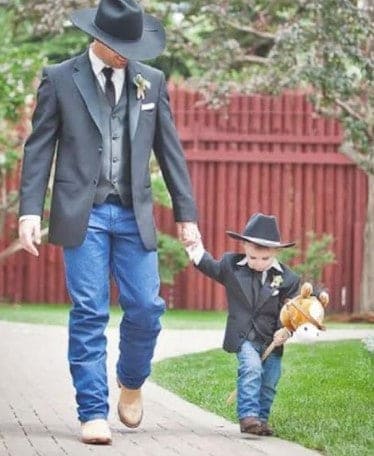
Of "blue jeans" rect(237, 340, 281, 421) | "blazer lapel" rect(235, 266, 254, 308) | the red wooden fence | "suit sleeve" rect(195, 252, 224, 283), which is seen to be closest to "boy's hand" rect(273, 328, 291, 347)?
"blue jeans" rect(237, 340, 281, 421)

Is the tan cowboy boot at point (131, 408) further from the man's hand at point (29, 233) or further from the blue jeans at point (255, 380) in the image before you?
the man's hand at point (29, 233)

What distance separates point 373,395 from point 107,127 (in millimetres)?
3000

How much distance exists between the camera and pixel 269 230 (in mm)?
9492

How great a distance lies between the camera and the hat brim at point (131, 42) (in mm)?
8664

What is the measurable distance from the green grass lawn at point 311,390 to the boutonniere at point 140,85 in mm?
1888

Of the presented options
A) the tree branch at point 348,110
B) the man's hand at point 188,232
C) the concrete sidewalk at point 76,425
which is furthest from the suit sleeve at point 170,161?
the tree branch at point 348,110

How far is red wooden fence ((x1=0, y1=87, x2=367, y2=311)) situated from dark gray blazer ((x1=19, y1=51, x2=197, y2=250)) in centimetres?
1332

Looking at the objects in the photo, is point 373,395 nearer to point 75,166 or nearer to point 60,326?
point 75,166

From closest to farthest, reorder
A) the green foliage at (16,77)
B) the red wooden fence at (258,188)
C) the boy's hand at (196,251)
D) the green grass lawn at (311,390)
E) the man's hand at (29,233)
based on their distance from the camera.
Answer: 1. the man's hand at (29,233)
2. the green grass lawn at (311,390)
3. the boy's hand at (196,251)
4. the green foliage at (16,77)
5. the red wooden fence at (258,188)

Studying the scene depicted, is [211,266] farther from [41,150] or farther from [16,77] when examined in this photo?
[16,77]

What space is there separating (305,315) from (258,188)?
529 inches

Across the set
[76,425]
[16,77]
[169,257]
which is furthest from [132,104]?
[169,257]

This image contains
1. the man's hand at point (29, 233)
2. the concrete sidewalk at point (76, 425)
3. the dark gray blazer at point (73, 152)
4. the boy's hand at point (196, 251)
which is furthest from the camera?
the boy's hand at point (196, 251)

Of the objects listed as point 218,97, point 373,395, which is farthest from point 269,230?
point 218,97
